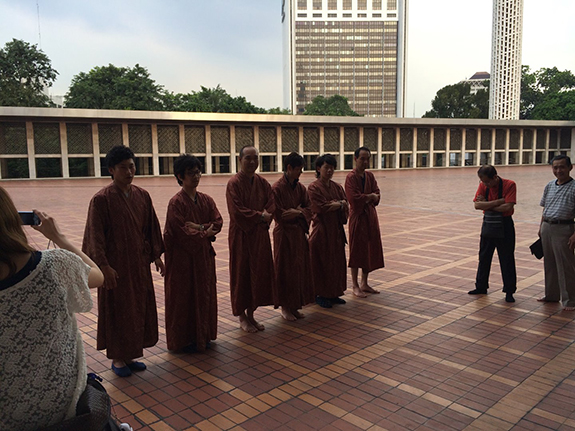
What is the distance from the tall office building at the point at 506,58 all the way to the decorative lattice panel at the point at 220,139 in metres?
38.6

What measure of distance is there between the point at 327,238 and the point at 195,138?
30777 millimetres

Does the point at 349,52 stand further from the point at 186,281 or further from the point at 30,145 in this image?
the point at 186,281

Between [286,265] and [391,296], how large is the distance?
1358 mm

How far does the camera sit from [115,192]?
3477mm

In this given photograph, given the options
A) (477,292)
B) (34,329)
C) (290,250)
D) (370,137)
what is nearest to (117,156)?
(290,250)

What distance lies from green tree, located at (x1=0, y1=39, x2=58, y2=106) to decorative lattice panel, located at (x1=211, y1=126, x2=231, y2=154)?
52.6 ft

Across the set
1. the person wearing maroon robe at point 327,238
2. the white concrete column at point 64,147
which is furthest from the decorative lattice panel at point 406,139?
the person wearing maroon robe at point 327,238

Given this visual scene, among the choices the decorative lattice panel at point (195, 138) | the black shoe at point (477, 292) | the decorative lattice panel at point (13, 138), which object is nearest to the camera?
the black shoe at point (477, 292)

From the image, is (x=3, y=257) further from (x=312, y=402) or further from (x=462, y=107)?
(x=462, y=107)

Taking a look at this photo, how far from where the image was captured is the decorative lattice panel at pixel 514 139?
4623cm

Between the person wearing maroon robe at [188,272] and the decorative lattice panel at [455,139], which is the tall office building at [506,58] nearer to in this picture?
the decorative lattice panel at [455,139]

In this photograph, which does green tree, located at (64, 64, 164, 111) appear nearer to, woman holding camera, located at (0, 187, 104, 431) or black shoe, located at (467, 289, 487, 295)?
black shoe, located at (467, 289, 487, 295)

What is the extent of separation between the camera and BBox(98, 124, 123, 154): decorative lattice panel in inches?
1255

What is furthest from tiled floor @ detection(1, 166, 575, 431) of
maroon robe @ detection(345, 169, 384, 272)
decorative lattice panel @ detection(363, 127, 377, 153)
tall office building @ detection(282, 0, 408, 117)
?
tall office building @ detection(282, 0, 408, 117)
